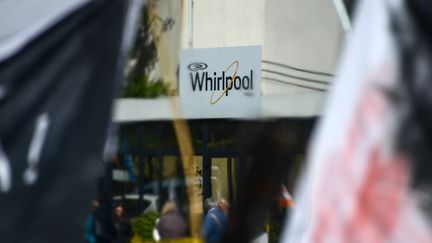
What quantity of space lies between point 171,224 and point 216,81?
1257cm

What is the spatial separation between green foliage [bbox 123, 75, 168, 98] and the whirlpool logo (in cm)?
1191

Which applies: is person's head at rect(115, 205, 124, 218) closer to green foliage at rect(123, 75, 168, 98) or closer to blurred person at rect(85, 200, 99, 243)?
blurred person at rect(85, 200, 99, 243)

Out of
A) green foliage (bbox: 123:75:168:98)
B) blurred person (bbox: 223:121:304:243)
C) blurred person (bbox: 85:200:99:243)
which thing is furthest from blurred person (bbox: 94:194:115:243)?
blurred person (bbox: 223:121:304:243)

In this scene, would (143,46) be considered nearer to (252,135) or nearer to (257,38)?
(252,135)

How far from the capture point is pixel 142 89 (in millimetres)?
3873

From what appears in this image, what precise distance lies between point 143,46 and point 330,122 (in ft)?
4.01

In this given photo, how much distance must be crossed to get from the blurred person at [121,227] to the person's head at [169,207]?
0.24 meters

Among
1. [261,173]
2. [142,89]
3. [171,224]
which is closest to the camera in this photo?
[261,173]

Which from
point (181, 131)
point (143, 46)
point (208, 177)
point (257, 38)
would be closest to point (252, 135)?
point (181, 131)

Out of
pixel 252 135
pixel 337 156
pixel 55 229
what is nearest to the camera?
pixel 337 156

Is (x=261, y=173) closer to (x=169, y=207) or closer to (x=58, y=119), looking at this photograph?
(x=169, y=207)

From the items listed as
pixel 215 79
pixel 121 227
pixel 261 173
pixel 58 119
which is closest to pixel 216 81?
pixel 215 79

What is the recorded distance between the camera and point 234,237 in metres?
2.98

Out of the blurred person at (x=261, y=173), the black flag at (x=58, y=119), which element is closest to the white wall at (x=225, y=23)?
the black flag at (x=58, y=119)
